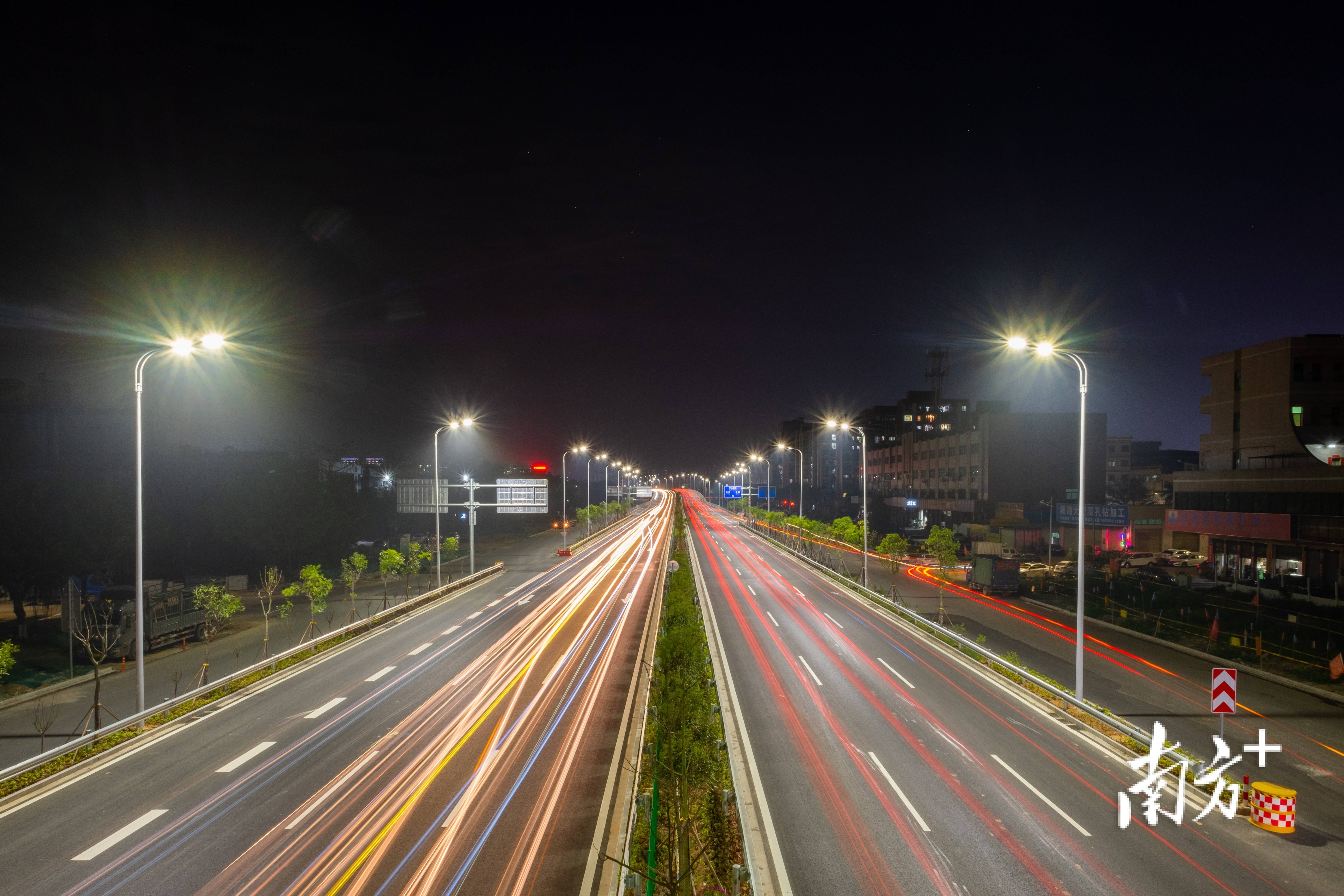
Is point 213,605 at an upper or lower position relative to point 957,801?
upper

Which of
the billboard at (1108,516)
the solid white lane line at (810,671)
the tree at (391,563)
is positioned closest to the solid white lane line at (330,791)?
the solid white lane line at (810,671)

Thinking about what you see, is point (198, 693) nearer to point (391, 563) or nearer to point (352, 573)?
point (352, 573)

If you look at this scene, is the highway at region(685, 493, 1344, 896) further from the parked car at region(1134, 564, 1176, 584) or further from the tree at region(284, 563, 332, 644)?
the parked car at region(1134, 564, 1176, 584)

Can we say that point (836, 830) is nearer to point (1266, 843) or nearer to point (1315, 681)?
point (1266, 843)

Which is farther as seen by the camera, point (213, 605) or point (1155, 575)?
point (1155, 575)

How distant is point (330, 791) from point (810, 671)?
48.2ft

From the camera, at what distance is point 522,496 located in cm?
5144

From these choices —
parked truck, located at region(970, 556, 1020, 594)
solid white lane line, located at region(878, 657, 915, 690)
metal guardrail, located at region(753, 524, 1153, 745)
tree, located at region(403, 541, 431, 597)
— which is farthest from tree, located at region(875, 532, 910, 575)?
tree, located at region(403, 541, 431, 597)

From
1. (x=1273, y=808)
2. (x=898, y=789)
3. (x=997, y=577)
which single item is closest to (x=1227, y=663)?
(x=997, y=577)

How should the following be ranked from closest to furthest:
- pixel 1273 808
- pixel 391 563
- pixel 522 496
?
pixel 1273 808 → pixel 391 563 → pixel 522 496

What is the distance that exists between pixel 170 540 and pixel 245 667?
112 feet

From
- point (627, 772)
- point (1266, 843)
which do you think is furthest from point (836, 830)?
point (1266, 843)

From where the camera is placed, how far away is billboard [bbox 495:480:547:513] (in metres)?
49.8

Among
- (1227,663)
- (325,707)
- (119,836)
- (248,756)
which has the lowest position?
(1227,663)
